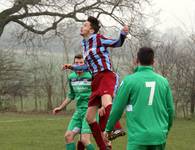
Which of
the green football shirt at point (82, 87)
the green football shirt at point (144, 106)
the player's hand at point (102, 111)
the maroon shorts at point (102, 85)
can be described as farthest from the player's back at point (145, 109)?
the green football shirt at point (82, 87)

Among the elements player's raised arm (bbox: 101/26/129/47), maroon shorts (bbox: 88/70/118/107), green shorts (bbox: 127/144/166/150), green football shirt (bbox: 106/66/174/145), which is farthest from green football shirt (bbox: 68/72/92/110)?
green shorts (bbox: 127/144/166/150)

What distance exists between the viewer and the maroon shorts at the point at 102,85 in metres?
7.40

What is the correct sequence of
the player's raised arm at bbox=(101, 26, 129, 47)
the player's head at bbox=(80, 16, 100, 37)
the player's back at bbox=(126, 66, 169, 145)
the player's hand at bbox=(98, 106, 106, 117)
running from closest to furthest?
the player's back at bbox=(126, 66, 169, 145) < the player's raised arm at bbox=(101, 26, 129, 47) < the player's hand at bbox=(98, 106, 106, 117) < the player's head at bbox=(80, 16, 100, 37)

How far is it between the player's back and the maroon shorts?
79.7 inches

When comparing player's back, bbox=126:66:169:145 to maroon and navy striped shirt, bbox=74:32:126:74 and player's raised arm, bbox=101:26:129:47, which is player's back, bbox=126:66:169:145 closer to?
player's raised arm, bbox=101:26:129:47

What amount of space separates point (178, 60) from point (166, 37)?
19.6 feet

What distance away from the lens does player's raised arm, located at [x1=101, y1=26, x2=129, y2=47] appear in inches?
274

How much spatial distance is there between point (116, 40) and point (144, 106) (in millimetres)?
2023

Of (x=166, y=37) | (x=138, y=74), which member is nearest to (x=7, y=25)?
(x=166, y=37)

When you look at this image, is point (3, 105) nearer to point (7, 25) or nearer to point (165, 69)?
point (7, 25)

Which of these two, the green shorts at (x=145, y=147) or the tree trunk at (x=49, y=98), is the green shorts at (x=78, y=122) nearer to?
the green shorts at (x=145, y=147)

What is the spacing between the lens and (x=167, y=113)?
18.0ft

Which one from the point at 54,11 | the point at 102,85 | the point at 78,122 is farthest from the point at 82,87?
the point at 54,11

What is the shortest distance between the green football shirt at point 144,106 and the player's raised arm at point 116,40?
1.59 m
